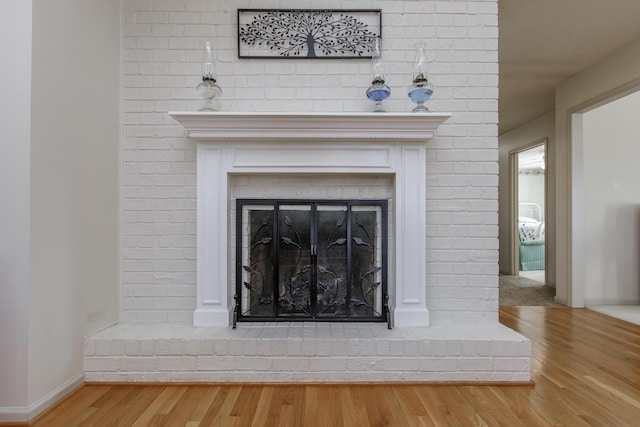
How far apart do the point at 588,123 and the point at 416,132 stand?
295 cm

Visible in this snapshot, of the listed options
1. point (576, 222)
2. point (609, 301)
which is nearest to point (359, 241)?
point (576, 222)

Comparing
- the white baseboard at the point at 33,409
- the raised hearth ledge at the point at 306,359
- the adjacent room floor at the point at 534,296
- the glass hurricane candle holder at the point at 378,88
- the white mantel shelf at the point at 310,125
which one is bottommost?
the adjacent room floor at the point at 534,296

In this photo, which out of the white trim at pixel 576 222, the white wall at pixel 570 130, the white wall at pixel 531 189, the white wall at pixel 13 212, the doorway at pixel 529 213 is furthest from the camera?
the white wall at pixel 531 189

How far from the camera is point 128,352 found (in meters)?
1.79

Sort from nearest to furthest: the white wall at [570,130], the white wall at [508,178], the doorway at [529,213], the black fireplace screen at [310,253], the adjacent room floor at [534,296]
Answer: the black fireplace screen at [310,253], the white wall at [570,130], the adjacent room floor at [534,296], the white wall at [508,178], the doorway at [529,213]

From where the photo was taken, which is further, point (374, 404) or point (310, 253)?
point (310, 253)

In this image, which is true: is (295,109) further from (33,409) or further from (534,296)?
(534,296)

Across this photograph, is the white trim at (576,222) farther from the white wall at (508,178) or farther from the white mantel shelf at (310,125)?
the white mantel shelf at (310,125)

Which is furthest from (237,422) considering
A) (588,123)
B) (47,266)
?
(588,123)

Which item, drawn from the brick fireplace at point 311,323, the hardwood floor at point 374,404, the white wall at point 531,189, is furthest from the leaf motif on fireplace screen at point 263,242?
the white wall at point 531,189

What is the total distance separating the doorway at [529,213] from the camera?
5.44m

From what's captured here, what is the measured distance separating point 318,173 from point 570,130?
10.3 ft

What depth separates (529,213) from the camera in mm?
7906

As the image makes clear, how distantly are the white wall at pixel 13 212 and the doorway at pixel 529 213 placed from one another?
5471mm
